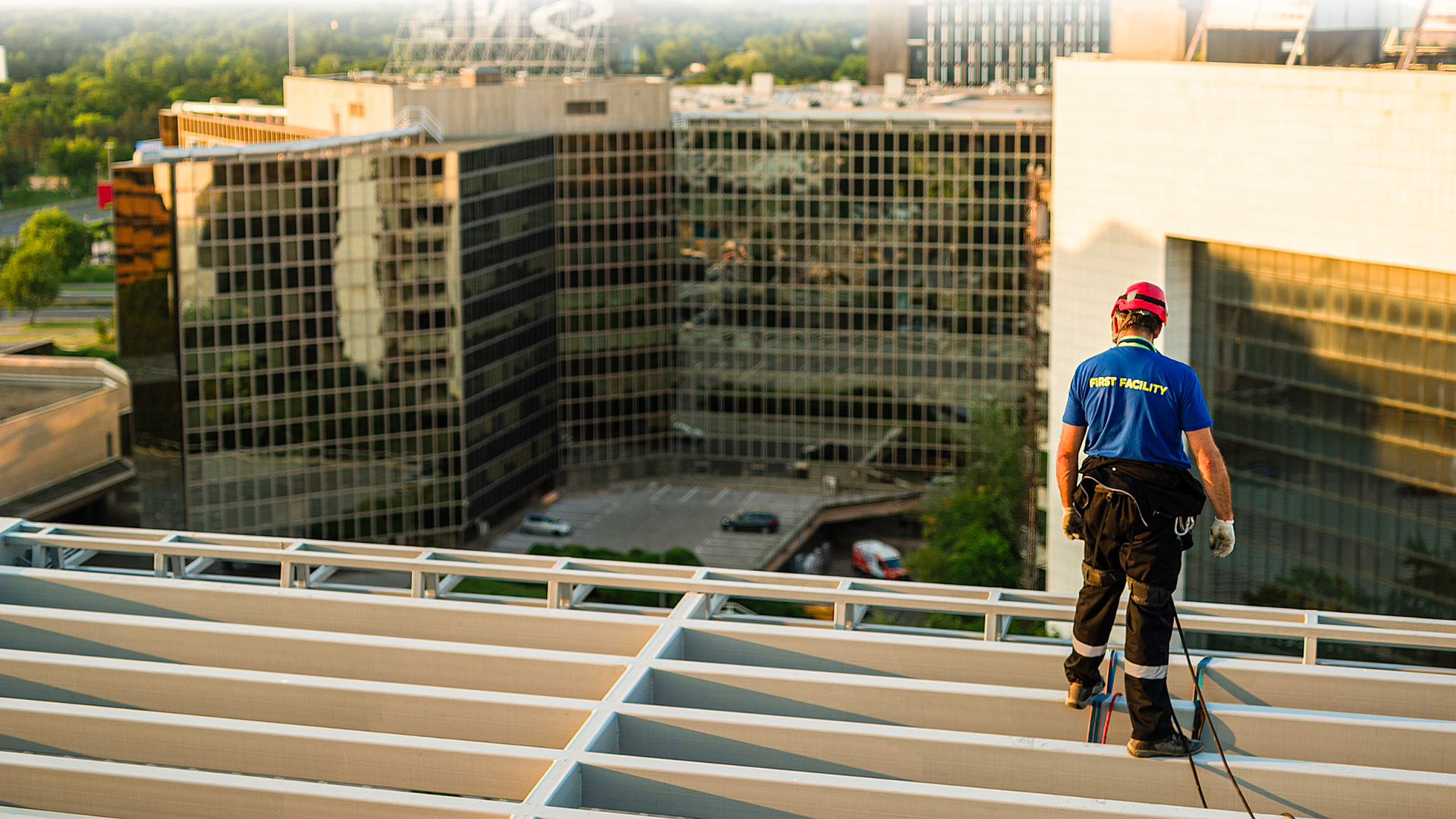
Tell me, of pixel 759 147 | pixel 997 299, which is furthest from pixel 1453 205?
pixel 759 147

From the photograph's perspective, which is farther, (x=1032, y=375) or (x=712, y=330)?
(x=712, y=330)

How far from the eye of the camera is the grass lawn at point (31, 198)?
614ft

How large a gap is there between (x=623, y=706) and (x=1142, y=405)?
5104 mm

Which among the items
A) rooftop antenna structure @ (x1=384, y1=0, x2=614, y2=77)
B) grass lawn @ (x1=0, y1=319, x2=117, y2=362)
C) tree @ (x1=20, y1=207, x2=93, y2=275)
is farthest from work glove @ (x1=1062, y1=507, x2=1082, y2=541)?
tree @ (x1=20, y1=207, x2=93, y2=275)

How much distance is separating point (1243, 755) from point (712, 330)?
261 ft

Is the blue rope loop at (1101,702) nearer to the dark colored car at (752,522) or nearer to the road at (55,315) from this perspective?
the dark colored car at (752,522)

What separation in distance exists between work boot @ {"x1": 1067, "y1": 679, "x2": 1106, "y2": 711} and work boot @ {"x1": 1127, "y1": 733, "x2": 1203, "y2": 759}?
724mm

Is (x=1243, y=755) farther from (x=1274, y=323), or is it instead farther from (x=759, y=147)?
(x=759, y=147)

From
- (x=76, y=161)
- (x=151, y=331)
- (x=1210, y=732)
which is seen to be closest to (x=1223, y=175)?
(x=1210, y=732)

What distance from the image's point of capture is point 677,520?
8812cm

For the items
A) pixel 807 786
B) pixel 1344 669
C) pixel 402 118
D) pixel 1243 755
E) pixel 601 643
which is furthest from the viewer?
pixel 402 118

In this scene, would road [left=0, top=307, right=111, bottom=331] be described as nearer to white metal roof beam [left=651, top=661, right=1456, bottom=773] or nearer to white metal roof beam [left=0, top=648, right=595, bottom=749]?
white metal roof beam [left=0, top=648, right=595, bottom=749]

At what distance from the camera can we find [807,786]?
504 inches

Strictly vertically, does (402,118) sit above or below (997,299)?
above
